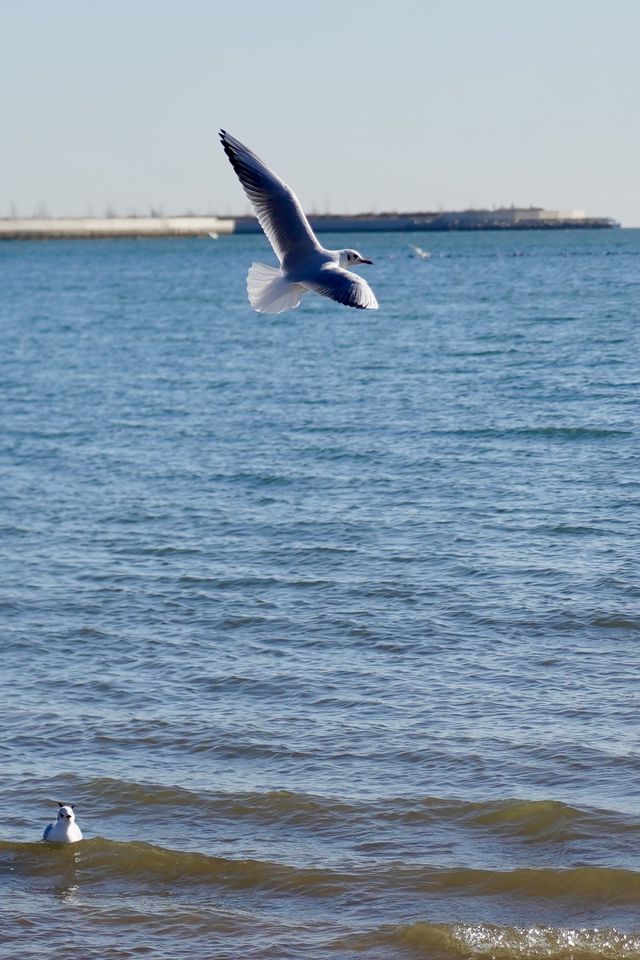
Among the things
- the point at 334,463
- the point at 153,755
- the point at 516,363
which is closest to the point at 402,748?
the point at 153,755

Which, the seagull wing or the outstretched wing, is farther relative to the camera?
the seagull wing

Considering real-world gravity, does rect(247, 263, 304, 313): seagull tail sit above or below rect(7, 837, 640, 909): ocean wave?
above

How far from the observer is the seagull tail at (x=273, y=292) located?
10594 mm

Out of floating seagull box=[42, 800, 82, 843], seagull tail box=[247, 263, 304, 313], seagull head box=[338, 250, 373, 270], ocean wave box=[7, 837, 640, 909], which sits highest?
seagull head box=[338, 250, 373, 270]

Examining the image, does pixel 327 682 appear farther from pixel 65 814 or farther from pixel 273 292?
pixel 273 292

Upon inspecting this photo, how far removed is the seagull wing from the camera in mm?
10695

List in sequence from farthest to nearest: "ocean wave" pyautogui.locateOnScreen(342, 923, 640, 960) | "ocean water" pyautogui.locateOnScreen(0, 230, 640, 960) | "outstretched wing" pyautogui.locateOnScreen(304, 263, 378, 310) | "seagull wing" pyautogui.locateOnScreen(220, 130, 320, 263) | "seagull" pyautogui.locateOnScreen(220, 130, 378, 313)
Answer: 1. "seagull wing" pyautogui.locateOnScreen(220, 130, 320, 263)
2. "seagull" pyautogui.locateOnScreen(220, 130, 378, 313)
3. "outstretched wing" pyautogui.locateOnScreen(304, 263, 378, 310)
4. "ocean water" pyautogui.locateOnScreen(0, 230, 640, 960)
5. "ocean wave" pyautogui.locateOnScreen(342, 923, 640, 960)

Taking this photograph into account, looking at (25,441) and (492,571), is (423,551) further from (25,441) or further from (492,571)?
(25,441)

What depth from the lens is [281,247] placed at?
11102 mm

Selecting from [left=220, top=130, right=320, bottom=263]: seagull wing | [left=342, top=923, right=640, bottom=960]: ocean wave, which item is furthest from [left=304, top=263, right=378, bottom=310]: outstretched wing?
[left=342, top=923, right=640, bottom=960]: ocean wave

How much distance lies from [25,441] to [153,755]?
17.2 meters

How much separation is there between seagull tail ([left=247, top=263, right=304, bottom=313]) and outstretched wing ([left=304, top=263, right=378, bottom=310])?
0.87 ft

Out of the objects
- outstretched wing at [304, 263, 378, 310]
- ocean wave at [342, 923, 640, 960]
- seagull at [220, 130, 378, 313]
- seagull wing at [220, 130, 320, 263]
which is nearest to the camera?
ocean wave at [342, 923, 640, 960]

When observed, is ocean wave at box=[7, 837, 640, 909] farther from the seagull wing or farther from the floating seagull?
the seagull wing
